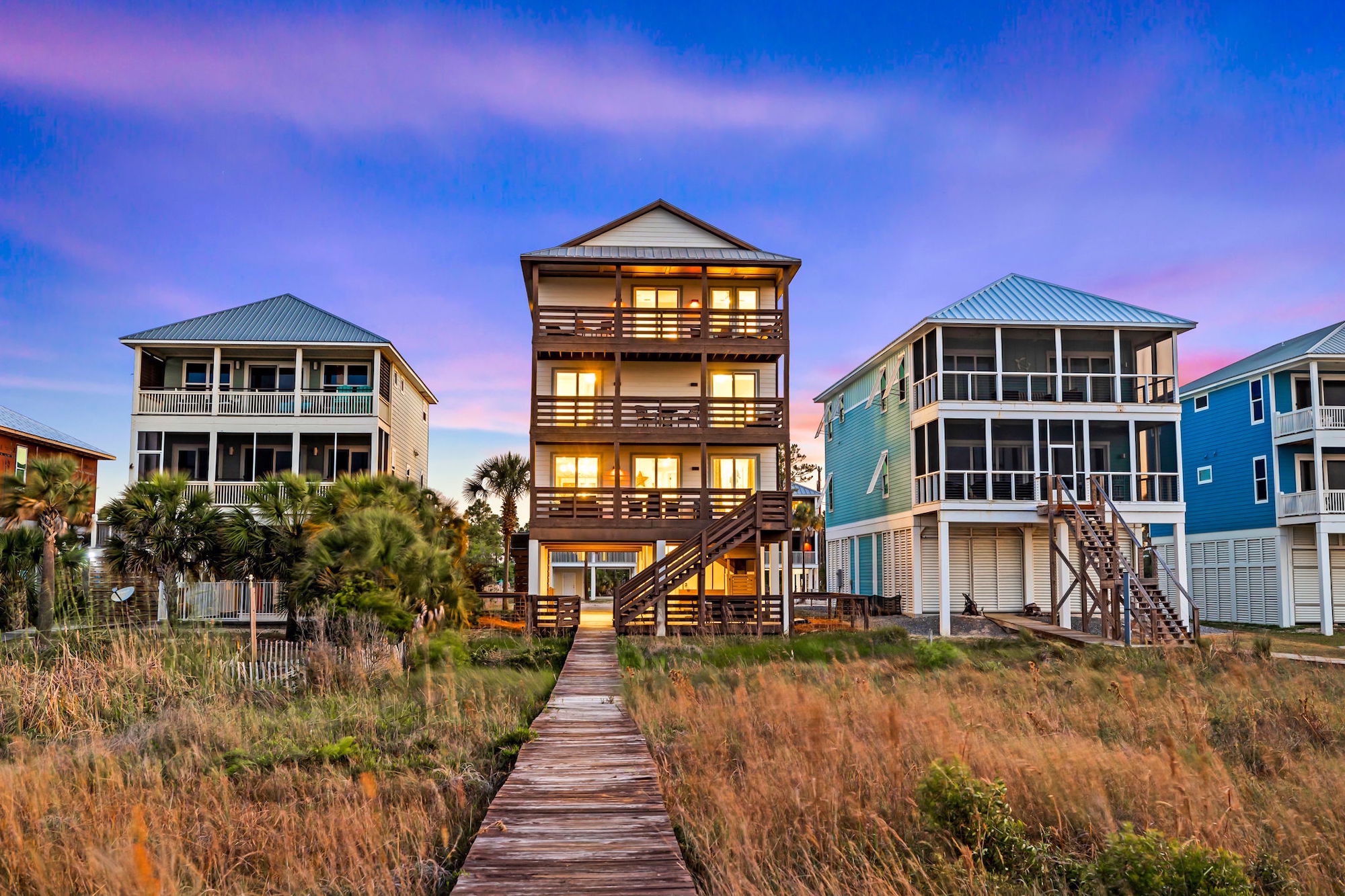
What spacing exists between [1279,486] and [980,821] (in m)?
32.0

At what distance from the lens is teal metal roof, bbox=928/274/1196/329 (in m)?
27.9

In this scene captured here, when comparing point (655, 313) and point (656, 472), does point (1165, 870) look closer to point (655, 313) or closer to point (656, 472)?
point (655, 313)

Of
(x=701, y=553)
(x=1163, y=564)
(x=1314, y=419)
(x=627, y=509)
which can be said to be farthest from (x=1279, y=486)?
(x=627, y=509)

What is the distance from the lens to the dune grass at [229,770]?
5.59m

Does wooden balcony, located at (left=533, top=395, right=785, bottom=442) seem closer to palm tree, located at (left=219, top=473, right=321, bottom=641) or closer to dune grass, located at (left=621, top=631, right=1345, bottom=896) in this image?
palm tree, located at (left=219, top=473, right=321, bottom=641)

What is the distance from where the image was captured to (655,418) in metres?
28.0

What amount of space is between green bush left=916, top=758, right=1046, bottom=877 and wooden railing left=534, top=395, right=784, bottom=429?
21.4m

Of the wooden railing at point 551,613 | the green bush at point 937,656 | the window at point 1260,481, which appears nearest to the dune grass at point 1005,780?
the green bush at point 937,656

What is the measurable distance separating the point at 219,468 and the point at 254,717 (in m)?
25.9

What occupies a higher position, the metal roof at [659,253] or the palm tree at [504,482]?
the metal roof at [659,253]

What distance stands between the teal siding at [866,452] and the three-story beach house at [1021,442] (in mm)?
177

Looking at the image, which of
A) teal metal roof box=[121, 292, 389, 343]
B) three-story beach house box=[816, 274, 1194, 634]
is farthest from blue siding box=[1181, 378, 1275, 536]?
teal metal roof box=[121, 292, 389, 343]

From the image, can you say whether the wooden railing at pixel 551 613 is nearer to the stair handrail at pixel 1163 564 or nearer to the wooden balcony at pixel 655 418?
the wooden balcony at pixel 655 418

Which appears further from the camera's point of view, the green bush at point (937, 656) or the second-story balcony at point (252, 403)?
the second-story balcony at point (252, 403)
